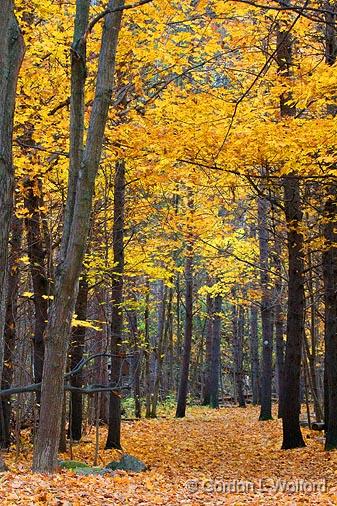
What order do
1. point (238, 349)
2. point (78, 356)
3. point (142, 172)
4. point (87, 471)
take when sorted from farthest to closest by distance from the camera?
point (238, 349), point (78, 356), point (142, 172), point (87, 471)

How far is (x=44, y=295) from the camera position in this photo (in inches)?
456

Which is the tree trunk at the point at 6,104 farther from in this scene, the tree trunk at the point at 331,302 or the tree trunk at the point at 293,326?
the tree trunk at the point at 293,326

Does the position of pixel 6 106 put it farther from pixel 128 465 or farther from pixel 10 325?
pixel 10 325

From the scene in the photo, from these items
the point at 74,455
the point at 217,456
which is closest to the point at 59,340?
the point at 74,455

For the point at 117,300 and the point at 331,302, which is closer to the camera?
the point at 331,302

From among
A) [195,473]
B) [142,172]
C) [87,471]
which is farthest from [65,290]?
[195,473]

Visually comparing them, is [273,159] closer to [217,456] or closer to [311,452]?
[311,452]

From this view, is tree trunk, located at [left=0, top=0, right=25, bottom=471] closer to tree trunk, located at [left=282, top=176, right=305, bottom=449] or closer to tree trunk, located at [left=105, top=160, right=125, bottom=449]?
tree trunk, located at [left=105, top=160, right=125, bottom=449]

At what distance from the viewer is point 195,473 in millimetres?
9719

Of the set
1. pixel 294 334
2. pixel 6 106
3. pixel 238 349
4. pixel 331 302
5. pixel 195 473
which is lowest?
pixel 195 473

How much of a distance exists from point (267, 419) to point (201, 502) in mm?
13973

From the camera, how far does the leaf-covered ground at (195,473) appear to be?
5652 mm

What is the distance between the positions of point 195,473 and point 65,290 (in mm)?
4885

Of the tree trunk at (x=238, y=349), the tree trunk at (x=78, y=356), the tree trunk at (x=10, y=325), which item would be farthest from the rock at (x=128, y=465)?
the tree trunk at (x=238, y=349)
